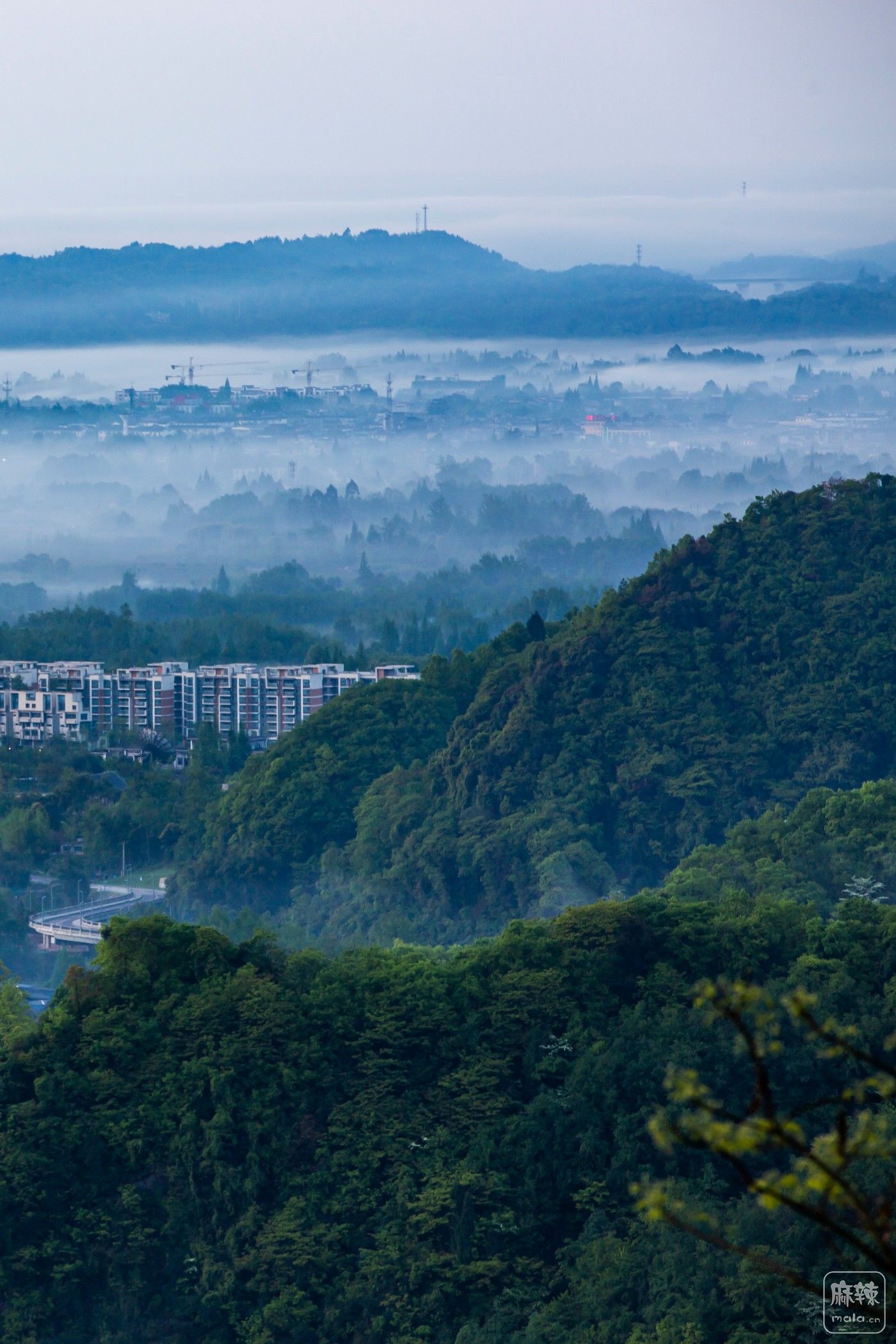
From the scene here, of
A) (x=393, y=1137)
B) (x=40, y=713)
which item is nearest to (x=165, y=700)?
(x=40, y=713)

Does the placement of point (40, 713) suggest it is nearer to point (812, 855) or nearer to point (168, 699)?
point (168, 699)

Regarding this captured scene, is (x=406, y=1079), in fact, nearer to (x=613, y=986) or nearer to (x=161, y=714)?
(x=613, y=986)

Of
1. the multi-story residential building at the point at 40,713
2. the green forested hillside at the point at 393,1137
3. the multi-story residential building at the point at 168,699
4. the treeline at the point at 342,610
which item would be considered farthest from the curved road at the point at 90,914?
the treeline at the point at 342,610
